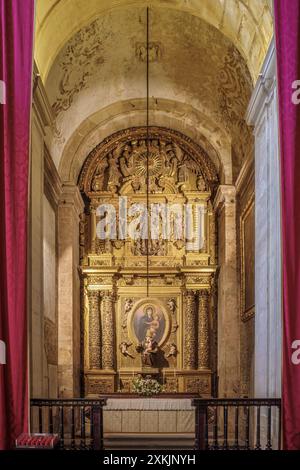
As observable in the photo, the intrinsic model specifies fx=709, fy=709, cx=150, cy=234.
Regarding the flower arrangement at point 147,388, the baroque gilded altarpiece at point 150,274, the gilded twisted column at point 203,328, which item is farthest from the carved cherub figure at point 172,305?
the flower arrangement at point 147,388

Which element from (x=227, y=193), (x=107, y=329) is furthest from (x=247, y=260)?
(x=107, y=329)

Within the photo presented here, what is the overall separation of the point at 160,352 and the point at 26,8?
36.1 feet

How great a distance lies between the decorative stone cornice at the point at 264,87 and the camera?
10445 millimetres

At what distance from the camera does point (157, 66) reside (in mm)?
16766

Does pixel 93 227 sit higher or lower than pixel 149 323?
higher

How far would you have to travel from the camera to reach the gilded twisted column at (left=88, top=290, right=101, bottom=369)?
18.2 metres

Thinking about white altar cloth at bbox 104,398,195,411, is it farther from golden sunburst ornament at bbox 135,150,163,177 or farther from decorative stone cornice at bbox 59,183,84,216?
golden sunburst ornament at bbox 135,150,163,177

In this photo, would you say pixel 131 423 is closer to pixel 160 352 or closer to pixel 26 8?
pixel 160 352

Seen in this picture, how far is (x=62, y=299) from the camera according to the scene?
1711 cm

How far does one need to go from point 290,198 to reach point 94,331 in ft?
34.3

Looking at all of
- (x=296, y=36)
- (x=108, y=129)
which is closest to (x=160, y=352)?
(x=108, y=129)

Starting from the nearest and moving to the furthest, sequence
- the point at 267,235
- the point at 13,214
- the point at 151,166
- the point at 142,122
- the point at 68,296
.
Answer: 1. the point at 13,214
2. the point at 267,235
3. the point at 68,296
4. the point at 142,122
5. the point at 151,166

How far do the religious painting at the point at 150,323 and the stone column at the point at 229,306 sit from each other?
5.11 feet

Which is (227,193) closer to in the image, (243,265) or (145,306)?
(243,265)
